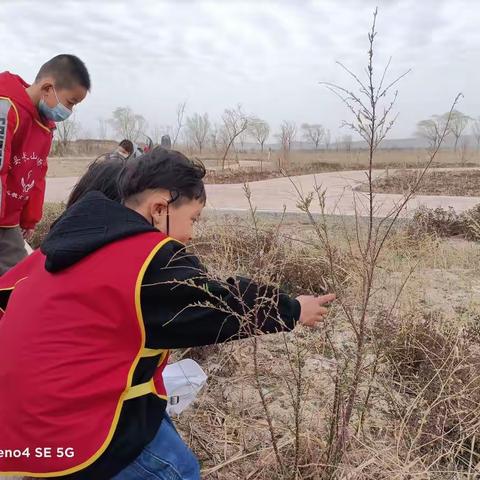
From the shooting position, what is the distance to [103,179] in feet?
5.87

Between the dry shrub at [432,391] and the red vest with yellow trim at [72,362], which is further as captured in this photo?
the dry shrub at [432,391]

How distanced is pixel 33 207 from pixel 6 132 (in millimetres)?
611

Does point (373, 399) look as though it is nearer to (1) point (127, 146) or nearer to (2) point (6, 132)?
(1) point (127, 146)

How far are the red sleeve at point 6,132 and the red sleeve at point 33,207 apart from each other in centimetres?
38

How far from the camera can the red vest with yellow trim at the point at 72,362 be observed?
1.22m

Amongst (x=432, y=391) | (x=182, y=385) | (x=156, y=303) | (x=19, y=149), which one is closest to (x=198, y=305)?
(x=156, y=303)

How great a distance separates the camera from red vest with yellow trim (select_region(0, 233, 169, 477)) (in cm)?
122

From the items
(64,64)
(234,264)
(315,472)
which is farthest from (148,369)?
(234,264)

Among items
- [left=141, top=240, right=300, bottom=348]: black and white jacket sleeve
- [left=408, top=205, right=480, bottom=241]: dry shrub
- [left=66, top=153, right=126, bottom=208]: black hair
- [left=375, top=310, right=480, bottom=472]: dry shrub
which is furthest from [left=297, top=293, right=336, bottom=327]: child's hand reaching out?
[left=408, top=205, right=480, bottom=241]: dry shrub

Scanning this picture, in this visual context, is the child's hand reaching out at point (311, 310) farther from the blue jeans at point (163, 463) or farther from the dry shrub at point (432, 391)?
the blue jeans at point (163, 463)

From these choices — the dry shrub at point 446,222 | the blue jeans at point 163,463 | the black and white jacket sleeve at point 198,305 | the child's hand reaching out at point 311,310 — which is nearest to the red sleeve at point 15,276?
the black and white jacket sleeve at point 198,305

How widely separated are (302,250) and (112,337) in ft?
9.48

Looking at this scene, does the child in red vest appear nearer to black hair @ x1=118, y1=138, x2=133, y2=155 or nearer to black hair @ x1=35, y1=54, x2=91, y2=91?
black hair @ x1=118, y1=138, x2=133, y2=155

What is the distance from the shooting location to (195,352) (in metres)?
2.81
